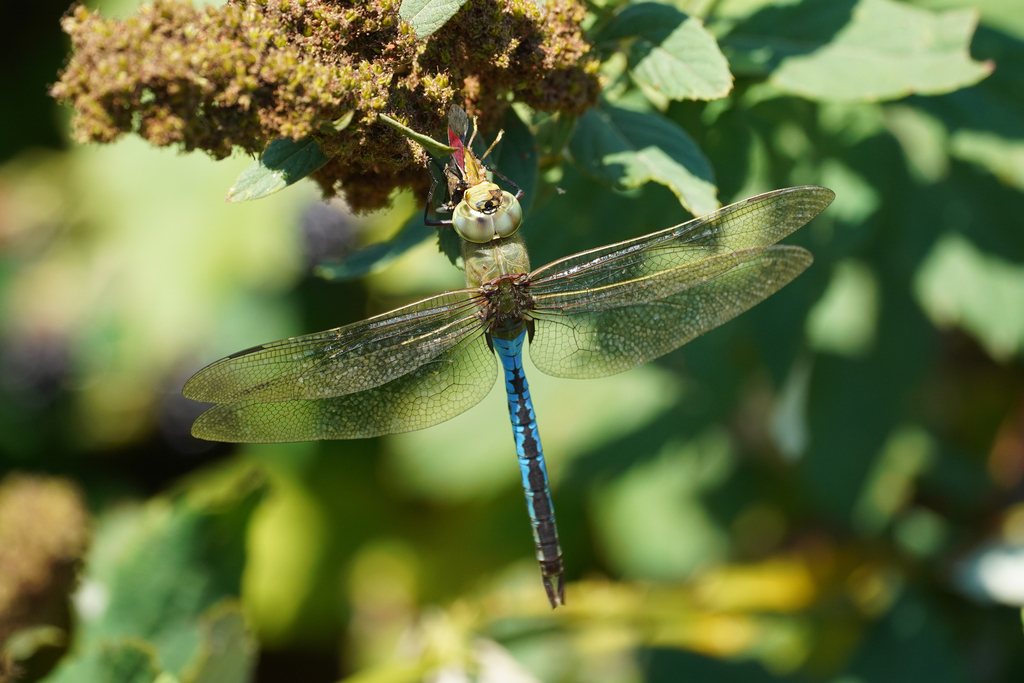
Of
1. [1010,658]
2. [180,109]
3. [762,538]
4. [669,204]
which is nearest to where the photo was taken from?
[180,109]

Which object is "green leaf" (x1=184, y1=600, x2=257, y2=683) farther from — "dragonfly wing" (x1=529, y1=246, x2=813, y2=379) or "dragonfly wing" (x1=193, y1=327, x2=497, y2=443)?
"dragonfly wing" (x1=529, y1=246, x2=813, y2=379)

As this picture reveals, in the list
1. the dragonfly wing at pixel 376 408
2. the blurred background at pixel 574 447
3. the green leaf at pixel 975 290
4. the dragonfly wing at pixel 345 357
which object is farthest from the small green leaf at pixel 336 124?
the green leaf at pixel 975 290

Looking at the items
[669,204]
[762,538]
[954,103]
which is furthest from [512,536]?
[954,103]

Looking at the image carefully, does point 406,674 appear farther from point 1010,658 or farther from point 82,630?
point 1010,658

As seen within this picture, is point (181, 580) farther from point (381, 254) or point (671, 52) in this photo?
point (671, 52)

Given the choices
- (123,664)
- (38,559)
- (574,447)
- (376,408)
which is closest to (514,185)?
(376,408)

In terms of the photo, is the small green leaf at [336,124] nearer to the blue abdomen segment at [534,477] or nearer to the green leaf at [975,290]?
the blue abdomen segment at [534,477]

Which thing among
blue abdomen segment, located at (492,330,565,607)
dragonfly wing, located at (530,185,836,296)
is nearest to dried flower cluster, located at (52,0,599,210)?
dragonfly wing, located at (530,185,836,296)
